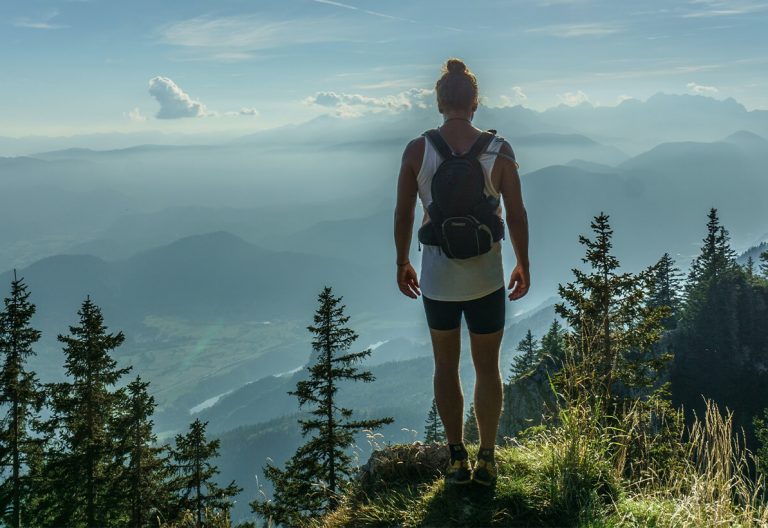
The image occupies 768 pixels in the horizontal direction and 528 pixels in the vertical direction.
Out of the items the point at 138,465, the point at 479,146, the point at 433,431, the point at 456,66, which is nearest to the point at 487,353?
the point at 479,146

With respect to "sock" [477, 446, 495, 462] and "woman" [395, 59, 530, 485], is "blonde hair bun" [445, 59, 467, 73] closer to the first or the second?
"woman" [395, 59, 530, 485]

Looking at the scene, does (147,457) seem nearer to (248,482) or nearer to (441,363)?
(441,363)

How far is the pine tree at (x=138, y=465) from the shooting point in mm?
20641

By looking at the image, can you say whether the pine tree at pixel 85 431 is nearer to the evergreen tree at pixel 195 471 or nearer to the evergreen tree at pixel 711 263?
the evergreen tree at pixel 195 471

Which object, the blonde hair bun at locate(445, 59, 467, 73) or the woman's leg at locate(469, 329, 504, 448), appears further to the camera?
the woman's leg at locate(469, 329, 504, 448)

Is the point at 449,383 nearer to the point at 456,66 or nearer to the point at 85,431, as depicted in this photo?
the point at 456,66

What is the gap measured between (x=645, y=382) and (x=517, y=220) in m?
16.4

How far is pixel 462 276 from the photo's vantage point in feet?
16.3

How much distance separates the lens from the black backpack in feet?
15.6

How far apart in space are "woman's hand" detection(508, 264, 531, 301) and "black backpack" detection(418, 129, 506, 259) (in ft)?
1.90

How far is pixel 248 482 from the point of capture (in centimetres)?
19700

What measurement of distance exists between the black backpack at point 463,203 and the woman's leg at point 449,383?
88cm

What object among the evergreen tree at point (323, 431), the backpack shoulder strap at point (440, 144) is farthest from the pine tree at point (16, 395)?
the backpack shoulder strap at point (440, 144)

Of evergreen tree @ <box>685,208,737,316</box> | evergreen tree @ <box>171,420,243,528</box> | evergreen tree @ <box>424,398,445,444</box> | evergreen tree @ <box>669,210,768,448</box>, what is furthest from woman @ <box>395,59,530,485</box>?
evergreen tree @ <box>685,208,737,316</box>
